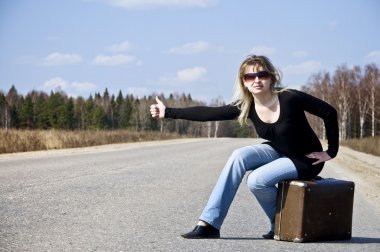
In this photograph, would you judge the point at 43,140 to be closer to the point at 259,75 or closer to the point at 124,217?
the point at 124,217

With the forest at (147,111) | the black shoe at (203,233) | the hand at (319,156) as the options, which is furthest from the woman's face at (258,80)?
the forest at (147,111)

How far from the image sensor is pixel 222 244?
455 centimetres

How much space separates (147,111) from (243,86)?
12023 centimetres

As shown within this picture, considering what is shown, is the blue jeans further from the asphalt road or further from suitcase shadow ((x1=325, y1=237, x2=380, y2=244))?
suitcase shadow ((x1=325, y1=237, x2=380, y2=244))

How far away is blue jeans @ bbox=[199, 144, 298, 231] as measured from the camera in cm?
473

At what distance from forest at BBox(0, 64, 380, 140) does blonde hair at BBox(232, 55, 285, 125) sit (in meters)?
47.4

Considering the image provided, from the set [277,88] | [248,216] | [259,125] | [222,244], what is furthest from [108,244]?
[248,216]

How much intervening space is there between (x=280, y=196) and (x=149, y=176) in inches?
272

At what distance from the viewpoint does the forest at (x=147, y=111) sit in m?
63.1

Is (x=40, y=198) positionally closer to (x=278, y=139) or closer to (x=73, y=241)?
(x=73, y=241)

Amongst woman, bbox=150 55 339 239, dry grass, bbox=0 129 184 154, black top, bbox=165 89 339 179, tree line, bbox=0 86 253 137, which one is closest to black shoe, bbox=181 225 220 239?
woman, bbox=150 55 339 239

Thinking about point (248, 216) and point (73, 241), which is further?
point (248, 216)

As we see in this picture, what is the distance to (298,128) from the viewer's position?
15.5 ft

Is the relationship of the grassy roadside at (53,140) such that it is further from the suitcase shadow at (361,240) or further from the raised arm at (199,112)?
the suitcase shadow at (361,240)
